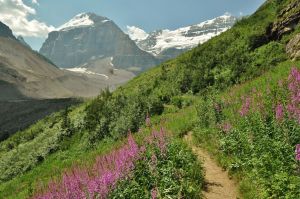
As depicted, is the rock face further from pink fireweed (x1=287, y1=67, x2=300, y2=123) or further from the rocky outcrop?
pink fireweed (x1=287, y1=67, x2=300, y2=123)

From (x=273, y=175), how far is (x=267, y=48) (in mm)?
21436

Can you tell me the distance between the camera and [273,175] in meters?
9.92

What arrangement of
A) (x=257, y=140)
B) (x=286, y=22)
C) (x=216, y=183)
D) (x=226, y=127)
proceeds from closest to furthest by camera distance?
(x=257, y=140)
(x=216, y=183)
(x=226, y=127)
(x=286, y=22)

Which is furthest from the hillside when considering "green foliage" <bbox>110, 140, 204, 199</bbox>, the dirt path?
the dirt path

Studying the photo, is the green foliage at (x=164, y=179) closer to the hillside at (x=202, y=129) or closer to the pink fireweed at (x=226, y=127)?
the hillside at (x=202, y=129)

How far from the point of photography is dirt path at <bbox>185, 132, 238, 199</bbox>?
39.2ft

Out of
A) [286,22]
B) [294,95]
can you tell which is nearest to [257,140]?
[294,95]

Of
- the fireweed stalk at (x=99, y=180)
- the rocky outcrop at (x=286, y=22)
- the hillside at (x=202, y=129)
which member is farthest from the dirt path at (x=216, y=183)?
the rocky outcrop at (x=286, y=22)

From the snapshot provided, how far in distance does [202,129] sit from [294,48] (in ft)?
39.3

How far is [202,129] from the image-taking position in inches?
705

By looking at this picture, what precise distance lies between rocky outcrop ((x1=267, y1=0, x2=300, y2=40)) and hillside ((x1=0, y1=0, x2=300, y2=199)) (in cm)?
9

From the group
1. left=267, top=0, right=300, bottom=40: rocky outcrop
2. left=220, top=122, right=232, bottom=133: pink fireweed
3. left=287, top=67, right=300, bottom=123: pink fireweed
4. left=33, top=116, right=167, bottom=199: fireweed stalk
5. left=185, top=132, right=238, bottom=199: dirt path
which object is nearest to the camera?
left=33, top=116, right=167, bottom=199: fireweed stalk

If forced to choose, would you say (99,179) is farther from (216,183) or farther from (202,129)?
(202,129)

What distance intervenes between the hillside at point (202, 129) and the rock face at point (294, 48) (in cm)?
9
